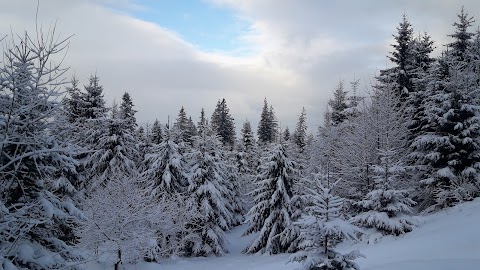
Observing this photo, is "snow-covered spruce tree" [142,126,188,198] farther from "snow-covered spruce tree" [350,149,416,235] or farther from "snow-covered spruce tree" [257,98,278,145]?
"snow-covered spruce tree" [257,98,278,145]

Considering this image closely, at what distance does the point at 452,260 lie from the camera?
33.9ft

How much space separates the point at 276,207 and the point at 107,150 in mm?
14532

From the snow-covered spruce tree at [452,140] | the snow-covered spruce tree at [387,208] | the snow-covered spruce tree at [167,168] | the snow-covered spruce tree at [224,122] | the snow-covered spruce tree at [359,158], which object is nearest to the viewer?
the snow-covered spruce tree at [387,208]

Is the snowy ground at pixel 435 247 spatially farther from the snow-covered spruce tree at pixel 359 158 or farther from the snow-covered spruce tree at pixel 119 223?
the snow-covered spruce tree at pixel 359 158

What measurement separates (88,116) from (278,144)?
16369 millimetres

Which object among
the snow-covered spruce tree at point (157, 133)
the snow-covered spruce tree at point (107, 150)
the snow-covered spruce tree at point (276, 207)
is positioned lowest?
the snow-covered spruce tree at point (276, 207)

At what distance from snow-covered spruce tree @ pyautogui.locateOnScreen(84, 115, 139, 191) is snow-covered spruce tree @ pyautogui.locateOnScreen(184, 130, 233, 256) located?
549 cm

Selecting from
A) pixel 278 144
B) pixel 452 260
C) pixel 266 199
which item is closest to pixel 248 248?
pixel 266 199

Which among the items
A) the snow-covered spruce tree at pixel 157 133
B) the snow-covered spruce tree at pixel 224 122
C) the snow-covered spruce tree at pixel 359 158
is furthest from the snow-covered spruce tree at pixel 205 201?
the snow-covered spruce tree at pixel 224 122

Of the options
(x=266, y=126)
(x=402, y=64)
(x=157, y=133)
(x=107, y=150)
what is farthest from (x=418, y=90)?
(x=266, y=126)

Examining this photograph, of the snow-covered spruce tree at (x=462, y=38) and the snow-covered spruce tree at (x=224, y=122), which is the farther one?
the snow-covered spruce tree at (x=224, y=122)

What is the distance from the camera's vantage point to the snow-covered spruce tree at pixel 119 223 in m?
21.9

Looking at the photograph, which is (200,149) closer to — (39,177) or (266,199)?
(266,199)

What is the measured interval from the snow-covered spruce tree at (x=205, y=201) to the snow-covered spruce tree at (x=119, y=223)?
24.3 feet
